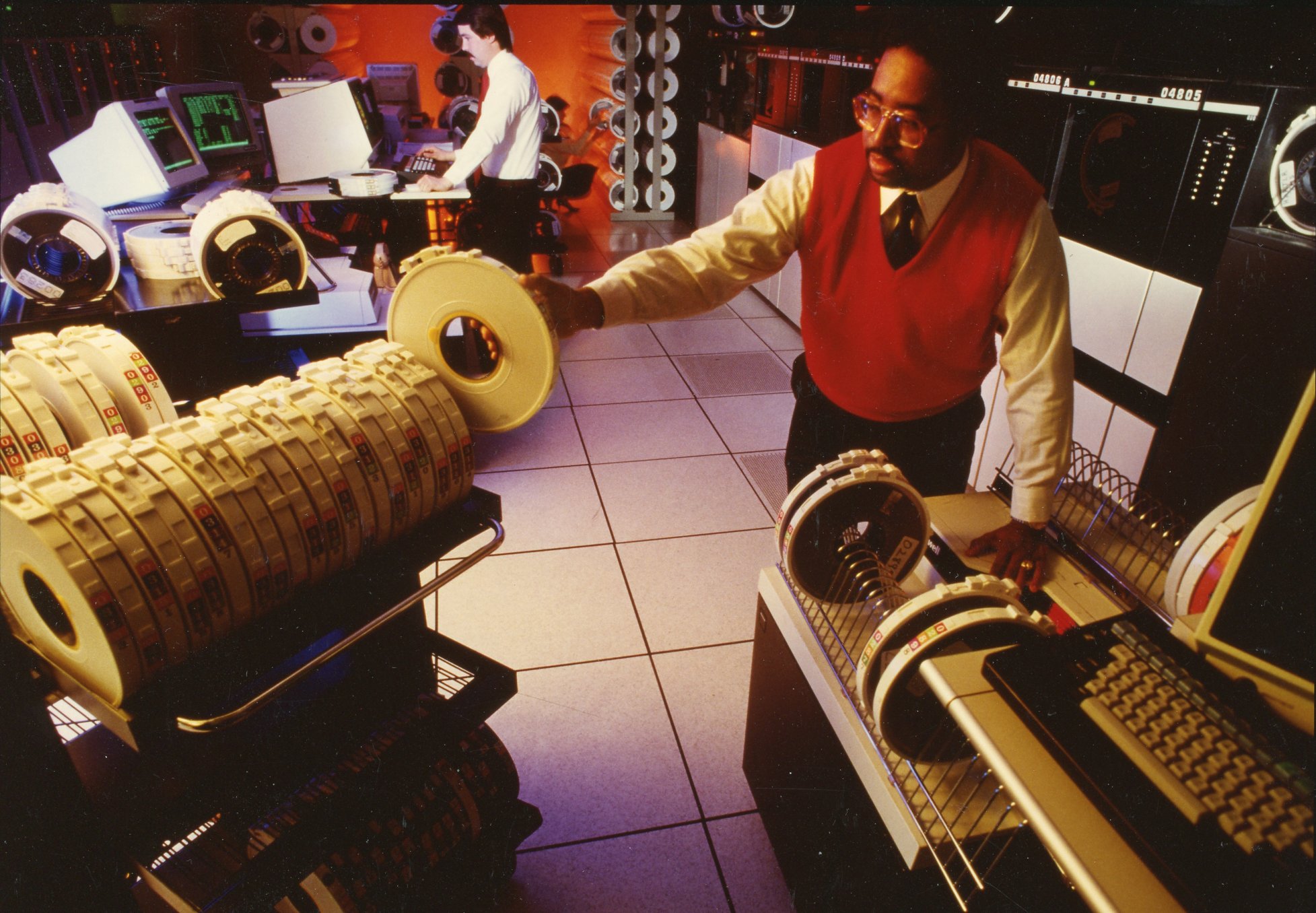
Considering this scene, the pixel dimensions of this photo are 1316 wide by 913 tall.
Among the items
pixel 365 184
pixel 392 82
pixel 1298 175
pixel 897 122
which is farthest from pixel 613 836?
pixel 392 82

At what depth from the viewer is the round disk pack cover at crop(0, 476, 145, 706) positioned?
0.78 m

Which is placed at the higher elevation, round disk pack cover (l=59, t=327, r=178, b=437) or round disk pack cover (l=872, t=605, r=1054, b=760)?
round disk pack cover (l=59, t=327, r=178, b=437)

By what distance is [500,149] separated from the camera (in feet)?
14.8

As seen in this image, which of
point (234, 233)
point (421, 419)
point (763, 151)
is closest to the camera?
point (421, 419)

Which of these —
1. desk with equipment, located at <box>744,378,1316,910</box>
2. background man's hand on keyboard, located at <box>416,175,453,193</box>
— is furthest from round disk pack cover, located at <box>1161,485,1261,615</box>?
background man's hand on keyboard, located at <box>416,175,453,193</box>

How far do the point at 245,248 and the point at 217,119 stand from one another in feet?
7.09

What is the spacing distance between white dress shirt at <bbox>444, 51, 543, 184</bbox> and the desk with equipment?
3.25 meters

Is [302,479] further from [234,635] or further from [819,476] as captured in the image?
[819,476]

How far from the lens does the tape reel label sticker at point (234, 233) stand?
2.11 m

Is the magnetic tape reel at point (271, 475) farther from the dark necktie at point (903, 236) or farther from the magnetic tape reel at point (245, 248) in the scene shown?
the magnetic tape reel at point (245, 248)

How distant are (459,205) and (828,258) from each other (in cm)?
293

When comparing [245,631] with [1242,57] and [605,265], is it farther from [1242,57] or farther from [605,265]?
[605,265]

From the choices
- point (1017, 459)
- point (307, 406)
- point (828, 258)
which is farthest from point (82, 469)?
point (1017, 459)

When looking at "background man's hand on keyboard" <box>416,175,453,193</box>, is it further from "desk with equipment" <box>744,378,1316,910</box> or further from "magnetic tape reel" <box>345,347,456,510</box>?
"desk with equipment" <box>744,378,1316,910</box>
